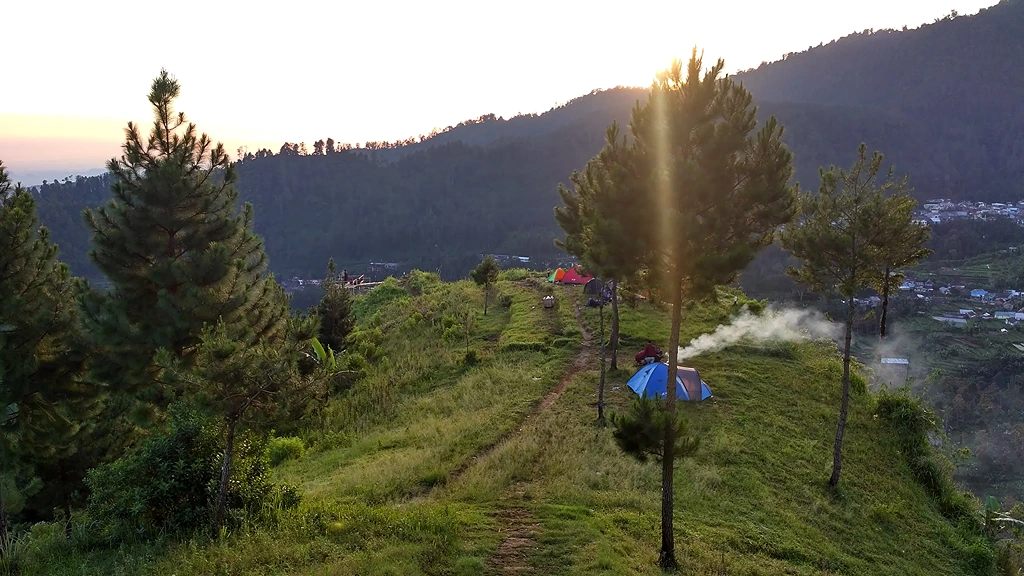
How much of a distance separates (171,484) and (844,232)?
602 inches

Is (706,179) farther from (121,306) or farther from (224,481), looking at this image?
(121,306)

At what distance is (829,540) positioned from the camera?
39.3 ft

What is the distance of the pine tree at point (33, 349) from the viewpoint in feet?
45.9

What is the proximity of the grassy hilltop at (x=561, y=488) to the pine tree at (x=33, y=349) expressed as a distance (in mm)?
6414

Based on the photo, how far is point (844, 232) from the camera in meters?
13.4

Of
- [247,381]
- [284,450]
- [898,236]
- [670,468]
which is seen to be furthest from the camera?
[284,450]

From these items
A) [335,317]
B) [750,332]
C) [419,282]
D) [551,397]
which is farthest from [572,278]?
[551,397]

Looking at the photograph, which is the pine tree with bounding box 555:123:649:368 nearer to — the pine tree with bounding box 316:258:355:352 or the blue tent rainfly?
the blue tent rainfly

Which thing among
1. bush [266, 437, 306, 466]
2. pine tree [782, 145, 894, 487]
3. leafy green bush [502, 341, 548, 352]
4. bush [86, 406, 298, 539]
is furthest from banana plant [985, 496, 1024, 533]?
bush [266, 437, 306, 466]

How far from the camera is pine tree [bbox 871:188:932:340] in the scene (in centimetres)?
1298

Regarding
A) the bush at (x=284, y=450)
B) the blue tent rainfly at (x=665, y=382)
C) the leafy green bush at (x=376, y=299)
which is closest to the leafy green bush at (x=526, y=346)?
the blue tent rainfly at (x=665, y=382)

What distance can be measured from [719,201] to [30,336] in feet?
58.5

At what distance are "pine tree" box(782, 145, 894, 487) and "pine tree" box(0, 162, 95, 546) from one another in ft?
66.6

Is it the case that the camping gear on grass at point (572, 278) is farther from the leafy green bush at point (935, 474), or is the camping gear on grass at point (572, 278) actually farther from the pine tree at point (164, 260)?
the pine tree at point (164, 260)
